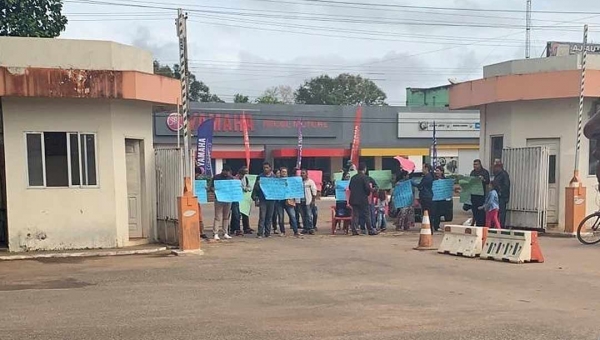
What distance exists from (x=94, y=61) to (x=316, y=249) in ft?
19.8

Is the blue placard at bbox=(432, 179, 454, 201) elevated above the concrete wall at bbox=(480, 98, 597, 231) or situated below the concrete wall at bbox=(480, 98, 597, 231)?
below

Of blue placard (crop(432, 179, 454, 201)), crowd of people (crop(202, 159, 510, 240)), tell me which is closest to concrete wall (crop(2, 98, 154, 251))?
crowd of people (crop(202, 159, 510, 240))

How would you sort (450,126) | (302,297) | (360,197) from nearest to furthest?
(302,297) → (360,197) → (450,126)

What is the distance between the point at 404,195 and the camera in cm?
1734

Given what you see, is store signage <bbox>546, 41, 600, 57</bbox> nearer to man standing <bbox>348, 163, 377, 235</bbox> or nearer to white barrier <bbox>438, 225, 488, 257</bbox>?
man standing <bbox>348, 163, 377, 235</bbox>

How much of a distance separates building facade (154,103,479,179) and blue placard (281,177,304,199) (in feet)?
66.6

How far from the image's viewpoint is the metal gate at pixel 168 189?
43.0 feet

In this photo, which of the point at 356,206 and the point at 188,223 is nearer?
the point at 188,223

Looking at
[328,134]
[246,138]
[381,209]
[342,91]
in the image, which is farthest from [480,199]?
[342,91]

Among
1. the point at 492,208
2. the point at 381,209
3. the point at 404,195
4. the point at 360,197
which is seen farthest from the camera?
the point at 404,195

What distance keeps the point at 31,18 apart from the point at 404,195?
1156cm

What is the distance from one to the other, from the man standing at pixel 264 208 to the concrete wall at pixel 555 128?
6.77 meters

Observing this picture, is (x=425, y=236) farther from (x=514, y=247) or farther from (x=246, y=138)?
(x=246, y=138)

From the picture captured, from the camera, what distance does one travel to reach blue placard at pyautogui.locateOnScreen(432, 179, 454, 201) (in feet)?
56.0
